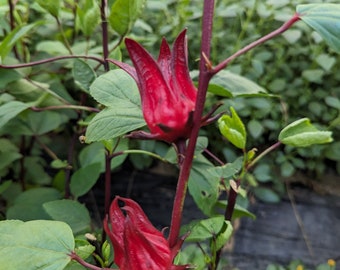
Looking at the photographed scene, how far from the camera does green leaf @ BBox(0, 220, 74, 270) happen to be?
0.54 meters

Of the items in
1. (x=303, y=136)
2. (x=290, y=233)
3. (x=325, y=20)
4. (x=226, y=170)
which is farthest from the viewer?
(x=290, y=233)

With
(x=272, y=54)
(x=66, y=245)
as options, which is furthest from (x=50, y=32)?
(x=66, y=245)

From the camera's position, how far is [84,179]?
0.95 meters

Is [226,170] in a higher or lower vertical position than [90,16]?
lower

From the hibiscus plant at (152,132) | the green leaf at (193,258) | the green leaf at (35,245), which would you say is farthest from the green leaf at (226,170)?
the green leaf at (35,245)

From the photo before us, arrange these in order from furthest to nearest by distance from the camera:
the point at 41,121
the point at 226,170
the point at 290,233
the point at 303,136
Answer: the point at 290,233, the point at 41,121, the point at 226,170, the point at 303,136

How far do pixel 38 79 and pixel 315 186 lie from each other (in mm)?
1048

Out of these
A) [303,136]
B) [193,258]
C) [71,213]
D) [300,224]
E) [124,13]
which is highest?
[124,13]

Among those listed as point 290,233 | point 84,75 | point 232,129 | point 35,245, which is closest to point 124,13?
point 84,75

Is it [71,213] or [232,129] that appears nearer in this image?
[232,129]

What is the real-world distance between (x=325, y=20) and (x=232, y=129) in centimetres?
19

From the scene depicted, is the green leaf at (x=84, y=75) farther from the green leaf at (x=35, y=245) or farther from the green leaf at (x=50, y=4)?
the green leaf at (x=35, y=245)

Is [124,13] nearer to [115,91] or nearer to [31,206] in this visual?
[115,91]

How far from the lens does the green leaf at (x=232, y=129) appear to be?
0.62m
